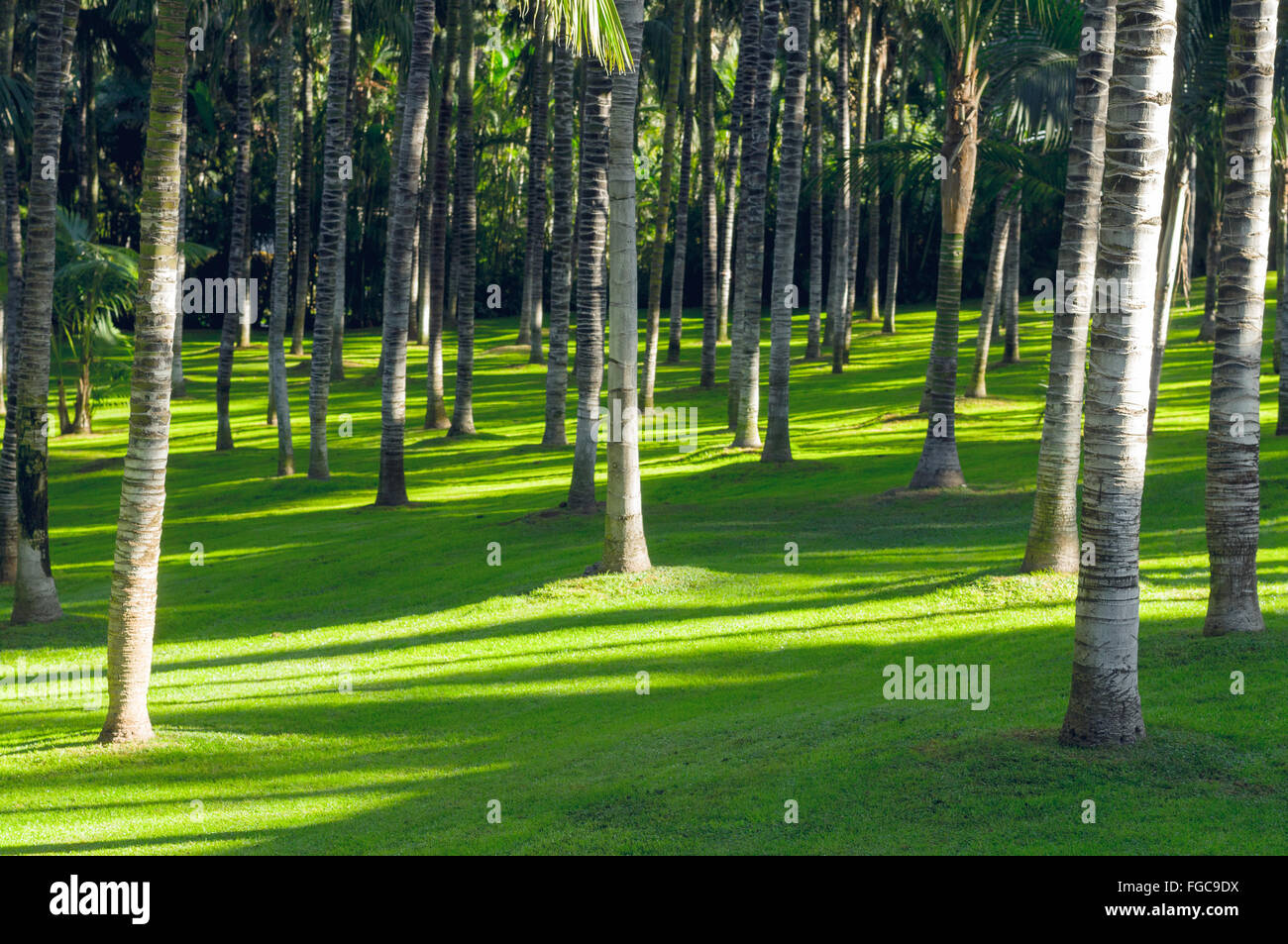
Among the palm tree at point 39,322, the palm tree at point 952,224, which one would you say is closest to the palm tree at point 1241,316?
the palm tree at point 952,224

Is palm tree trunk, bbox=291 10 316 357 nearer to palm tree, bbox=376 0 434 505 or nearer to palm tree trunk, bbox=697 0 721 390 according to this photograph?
palm tree trunk, bbox=697 0 721 390

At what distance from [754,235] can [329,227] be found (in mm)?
9571

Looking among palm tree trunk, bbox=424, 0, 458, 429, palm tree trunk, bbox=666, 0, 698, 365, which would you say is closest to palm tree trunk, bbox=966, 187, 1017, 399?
palm tree trunk, bbox=666, 0, 698, 365

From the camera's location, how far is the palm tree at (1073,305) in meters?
14.0

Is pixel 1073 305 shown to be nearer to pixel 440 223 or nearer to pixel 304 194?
pixel 440 223

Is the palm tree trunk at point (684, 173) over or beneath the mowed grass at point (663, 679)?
over

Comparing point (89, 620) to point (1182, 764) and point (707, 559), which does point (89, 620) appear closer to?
point (707, 559)

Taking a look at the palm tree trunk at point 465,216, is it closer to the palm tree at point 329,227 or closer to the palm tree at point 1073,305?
the palm tree at point 329,227

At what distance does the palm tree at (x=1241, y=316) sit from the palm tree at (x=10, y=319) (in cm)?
1378

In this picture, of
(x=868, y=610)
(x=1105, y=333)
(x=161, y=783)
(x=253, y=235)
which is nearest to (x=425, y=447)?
(x=868, y=610)

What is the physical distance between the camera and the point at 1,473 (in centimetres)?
1853

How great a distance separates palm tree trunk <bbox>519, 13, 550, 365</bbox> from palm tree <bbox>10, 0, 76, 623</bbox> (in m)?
18.0

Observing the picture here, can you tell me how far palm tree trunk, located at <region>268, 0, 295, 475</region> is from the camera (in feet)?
93.2

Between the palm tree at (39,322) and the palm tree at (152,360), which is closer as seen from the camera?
the palm tree at (152,360)
